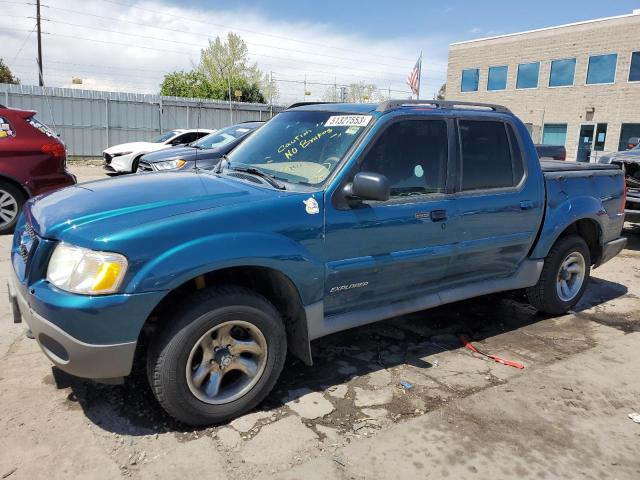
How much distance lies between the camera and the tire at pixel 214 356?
8.66ft

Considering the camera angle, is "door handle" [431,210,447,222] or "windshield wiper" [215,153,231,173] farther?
"windshield wiper" [215,153,231,173]

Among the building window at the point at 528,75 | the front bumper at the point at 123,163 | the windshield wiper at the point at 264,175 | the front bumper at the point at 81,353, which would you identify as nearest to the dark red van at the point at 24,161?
the windshield wiper at the point at 264,175

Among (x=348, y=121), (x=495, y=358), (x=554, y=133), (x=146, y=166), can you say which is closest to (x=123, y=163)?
(x=146, y=166)

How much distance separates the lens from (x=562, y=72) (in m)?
29.4

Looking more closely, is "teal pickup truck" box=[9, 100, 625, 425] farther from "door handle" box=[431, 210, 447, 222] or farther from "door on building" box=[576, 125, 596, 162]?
"door on building" box=[576, 125, 596, 162]

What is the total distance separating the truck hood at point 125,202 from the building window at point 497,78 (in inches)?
1292

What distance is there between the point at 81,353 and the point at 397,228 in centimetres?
198

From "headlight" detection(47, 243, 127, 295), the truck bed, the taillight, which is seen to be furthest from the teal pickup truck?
the taillight

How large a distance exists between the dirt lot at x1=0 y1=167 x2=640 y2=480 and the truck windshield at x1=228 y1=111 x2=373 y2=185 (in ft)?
4.57

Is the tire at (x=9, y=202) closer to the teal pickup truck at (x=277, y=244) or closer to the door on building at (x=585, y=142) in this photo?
the teal pickup truck at (x=277, y=244)

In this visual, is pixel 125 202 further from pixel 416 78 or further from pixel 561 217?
pixel 416 78

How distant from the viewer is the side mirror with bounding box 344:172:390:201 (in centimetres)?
300

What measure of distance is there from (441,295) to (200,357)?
6.15 ft

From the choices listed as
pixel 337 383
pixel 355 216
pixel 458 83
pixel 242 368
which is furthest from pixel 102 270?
pixel 458 83
